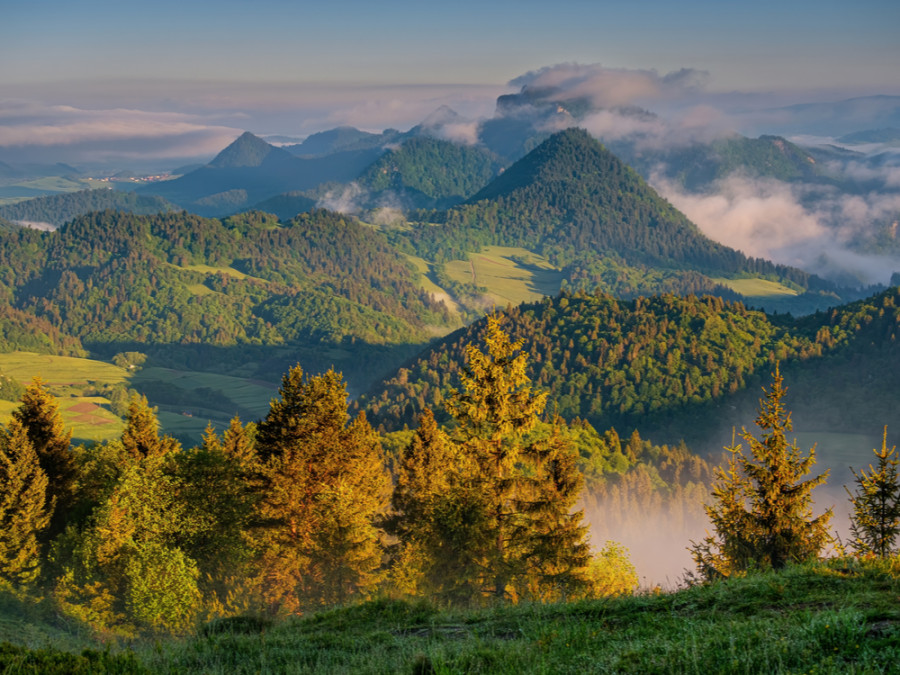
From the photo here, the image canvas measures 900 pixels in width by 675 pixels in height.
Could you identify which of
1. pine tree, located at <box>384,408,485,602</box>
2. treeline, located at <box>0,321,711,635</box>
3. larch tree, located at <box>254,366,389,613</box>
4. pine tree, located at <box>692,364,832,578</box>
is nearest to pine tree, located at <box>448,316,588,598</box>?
treeline, located at <box>0,321,711,635</box>

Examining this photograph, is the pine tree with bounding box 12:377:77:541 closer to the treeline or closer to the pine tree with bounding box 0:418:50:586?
the treeline

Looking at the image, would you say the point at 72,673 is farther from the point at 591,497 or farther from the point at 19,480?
the point at 591,497

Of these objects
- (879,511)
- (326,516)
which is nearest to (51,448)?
(326,516)

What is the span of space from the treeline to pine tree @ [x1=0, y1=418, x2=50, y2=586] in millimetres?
95

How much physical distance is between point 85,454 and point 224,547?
1997 centimetres

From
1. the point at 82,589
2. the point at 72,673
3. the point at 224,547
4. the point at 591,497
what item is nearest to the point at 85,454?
the point at 82,589

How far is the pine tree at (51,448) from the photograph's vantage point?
44156 mm

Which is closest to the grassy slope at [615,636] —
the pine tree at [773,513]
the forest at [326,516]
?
the forest at [326,516]

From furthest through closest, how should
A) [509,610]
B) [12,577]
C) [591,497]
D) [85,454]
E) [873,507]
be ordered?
1. [591,497]
2. [85,454]
3. [12,577]
4. [873,507]
5. [509,610]

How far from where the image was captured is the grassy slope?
10875 millimetres

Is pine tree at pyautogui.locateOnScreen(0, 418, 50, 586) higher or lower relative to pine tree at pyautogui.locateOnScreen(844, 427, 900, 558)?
lower

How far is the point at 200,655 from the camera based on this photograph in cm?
1627

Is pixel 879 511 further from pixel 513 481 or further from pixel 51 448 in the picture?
pixel 51 448

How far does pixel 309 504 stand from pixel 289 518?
4.48ft
